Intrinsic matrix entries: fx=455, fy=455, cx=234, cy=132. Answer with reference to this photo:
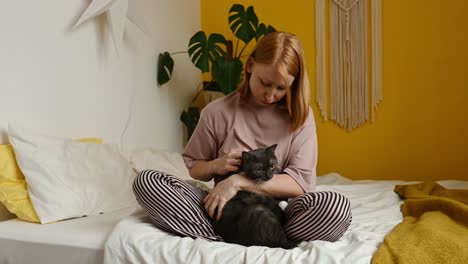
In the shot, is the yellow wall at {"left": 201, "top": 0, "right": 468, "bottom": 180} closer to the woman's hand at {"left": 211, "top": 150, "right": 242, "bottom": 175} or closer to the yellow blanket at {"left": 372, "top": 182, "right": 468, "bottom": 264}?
the yellow blanket at {"left": 372, "top": 182, "right": 468, "bottom": 264}

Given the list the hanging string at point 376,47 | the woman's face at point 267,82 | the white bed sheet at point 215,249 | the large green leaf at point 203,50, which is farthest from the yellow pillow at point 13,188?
the hanging string at point 376,47

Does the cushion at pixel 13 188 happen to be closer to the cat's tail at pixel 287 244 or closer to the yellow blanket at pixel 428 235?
the cat's tail at pixel 287 244

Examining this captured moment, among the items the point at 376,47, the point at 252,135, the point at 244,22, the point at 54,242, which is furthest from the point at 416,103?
the point at 54,242

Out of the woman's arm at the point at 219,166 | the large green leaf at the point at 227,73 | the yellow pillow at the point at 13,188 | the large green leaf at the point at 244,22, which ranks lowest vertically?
the yellow pillow at the point at 13,188

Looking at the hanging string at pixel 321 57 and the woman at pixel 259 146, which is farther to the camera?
the hanging string at pixel 321 57

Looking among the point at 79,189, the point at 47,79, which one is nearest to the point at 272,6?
the point at 47,79

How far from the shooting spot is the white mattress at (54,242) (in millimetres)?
1262

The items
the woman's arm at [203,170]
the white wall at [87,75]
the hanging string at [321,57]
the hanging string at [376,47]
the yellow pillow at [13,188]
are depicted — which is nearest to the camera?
the woman's arm at [203,170]

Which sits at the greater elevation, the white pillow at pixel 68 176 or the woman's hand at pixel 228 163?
the woman's hand at pixel 228 163

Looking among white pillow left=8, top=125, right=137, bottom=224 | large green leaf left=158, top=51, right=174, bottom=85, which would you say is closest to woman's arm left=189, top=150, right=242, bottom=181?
white pillow left=8, top=125, right=137, bottom=224

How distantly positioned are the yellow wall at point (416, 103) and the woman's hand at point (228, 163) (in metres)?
1.85

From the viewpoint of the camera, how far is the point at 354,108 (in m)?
2.99

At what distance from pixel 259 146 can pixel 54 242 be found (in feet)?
2.21

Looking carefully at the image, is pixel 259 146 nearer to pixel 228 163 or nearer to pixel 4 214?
pixel 228 163
